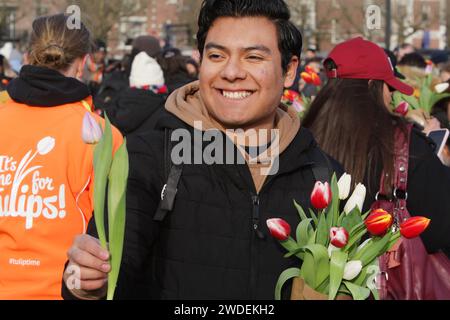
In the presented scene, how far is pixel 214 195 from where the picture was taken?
2531mm

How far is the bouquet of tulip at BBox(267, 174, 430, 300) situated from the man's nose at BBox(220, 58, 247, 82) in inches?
16.0

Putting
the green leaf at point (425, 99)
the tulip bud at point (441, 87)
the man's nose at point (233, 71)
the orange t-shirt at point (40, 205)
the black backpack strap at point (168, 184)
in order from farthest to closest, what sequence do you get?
the tulip bud at point (441, 87) → the green leaf at point (425, 99) → the orange t-shirt at point (40, 205) → the man's nose at point (233, 71) → the black backpack strap at point (168, 184)

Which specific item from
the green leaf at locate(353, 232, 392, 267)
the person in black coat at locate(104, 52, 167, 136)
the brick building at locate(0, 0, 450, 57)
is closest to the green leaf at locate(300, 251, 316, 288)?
the green leaf at locate(353, 232, 392, 267)

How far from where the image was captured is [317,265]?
2295mm

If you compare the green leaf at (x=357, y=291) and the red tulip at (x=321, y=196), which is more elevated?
the red tulip at (x=321, y=196)

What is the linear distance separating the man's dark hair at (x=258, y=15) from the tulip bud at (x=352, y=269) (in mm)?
684

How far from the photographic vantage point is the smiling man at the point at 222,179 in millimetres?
2463

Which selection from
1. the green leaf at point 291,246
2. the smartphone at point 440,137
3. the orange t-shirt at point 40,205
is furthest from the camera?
the smartphone at point 440,137

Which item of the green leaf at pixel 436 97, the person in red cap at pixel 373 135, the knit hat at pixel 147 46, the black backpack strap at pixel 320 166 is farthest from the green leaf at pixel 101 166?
the knit hat at pixel 147 46

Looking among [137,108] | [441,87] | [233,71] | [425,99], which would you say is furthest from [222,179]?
[137,108]

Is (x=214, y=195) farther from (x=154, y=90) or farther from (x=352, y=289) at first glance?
(x=154, y=90)

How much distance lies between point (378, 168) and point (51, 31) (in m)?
1.44

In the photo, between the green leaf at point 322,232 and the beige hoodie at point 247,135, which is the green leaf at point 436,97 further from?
the green leaf at point 322,232
